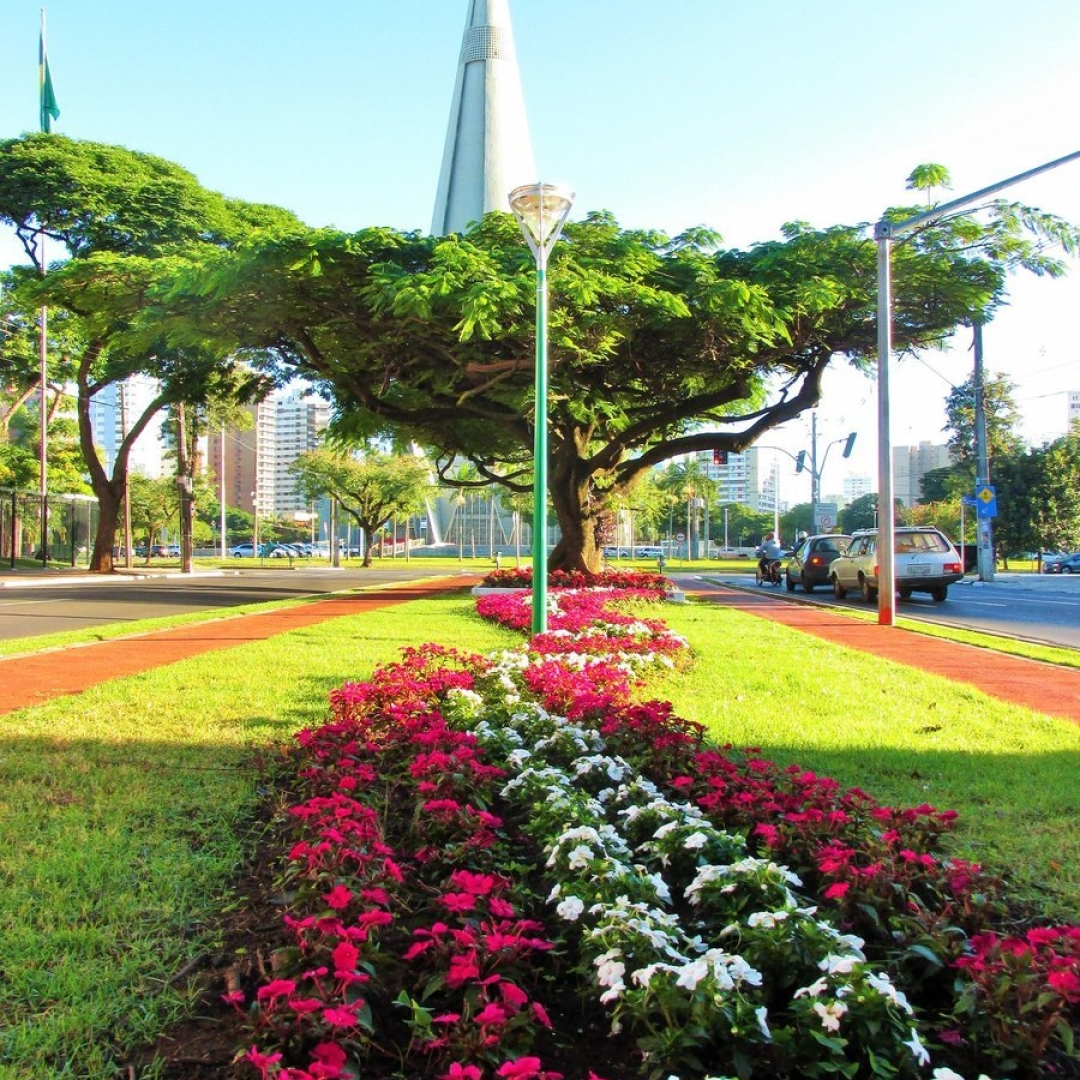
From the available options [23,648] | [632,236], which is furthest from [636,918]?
[632,236]

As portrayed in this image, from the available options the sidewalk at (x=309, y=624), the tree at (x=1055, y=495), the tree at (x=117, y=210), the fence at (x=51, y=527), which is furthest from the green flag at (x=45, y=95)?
the tree at (x=1055, y=495)

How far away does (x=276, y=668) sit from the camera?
8.84 meters

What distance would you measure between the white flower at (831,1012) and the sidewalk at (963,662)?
5431mm

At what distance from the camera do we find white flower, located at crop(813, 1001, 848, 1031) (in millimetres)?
2096

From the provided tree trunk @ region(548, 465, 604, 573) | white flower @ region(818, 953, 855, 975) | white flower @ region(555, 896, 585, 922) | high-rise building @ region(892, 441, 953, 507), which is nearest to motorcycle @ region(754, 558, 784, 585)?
tree trunk @ region(548, 465, 604, 573)

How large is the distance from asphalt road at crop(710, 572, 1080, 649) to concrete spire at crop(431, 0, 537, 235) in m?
49.6

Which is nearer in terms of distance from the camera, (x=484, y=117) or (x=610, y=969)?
(x=610, y=969)

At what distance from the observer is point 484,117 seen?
68.4 m

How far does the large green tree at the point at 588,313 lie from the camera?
594 inches

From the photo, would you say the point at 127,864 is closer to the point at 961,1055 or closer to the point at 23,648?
the point at 961,1055

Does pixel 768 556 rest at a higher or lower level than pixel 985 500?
lower

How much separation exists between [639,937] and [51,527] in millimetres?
44907

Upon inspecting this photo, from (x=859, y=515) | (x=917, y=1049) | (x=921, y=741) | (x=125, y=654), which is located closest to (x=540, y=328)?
(x=125, y=654)

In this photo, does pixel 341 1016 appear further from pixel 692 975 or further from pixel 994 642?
pixel 994 642
